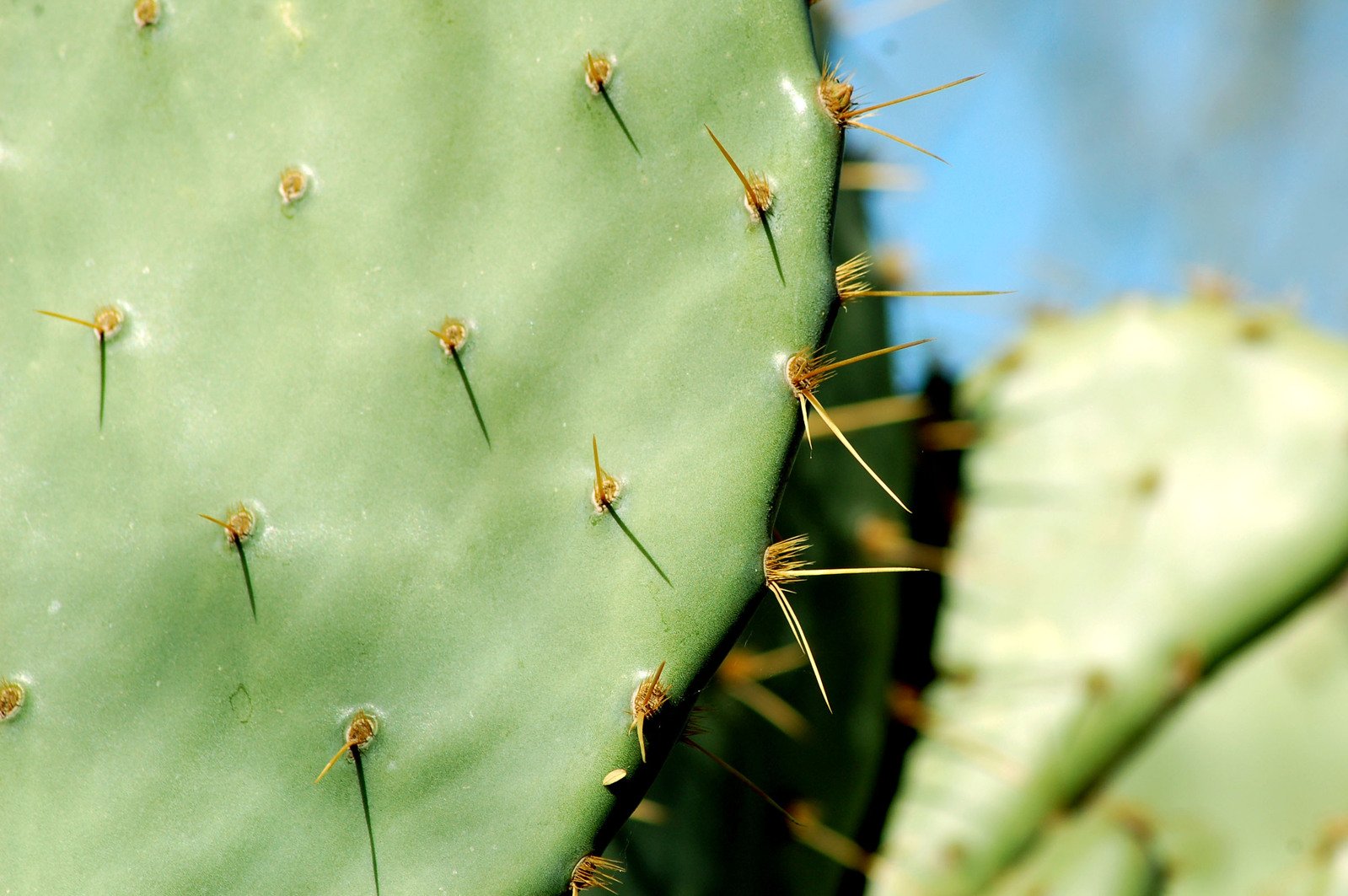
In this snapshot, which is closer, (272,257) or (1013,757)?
(272,257)

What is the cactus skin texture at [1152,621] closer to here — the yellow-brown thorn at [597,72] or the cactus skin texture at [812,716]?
the cactus skin texture at [812,716]

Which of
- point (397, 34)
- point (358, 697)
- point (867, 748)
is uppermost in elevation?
point (397, 34)

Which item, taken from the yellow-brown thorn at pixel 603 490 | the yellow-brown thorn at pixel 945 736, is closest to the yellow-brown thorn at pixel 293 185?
the yellow-brown thorn at pixel 603 490

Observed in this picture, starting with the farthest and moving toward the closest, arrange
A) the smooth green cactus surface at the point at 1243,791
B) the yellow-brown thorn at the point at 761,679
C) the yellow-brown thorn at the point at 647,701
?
1. the smooth green cactus surface at the point at 1243,791
2. the yellow-brown thorn at the point at 761,679
3. the yellow-brown thorn at the point at 647,701

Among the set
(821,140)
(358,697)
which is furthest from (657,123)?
(358,697)

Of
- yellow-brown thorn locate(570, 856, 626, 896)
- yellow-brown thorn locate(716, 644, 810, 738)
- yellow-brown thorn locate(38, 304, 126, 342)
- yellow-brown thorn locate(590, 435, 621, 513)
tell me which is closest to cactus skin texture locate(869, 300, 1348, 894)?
yellow-brown thorn locate(716, 644, 810, 738)

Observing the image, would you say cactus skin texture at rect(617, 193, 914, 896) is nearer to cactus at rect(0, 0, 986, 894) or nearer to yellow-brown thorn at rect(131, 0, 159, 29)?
cactus at rect(0, 0, 986, 894)

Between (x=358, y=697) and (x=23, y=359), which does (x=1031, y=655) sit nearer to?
(x=358, y=697)
